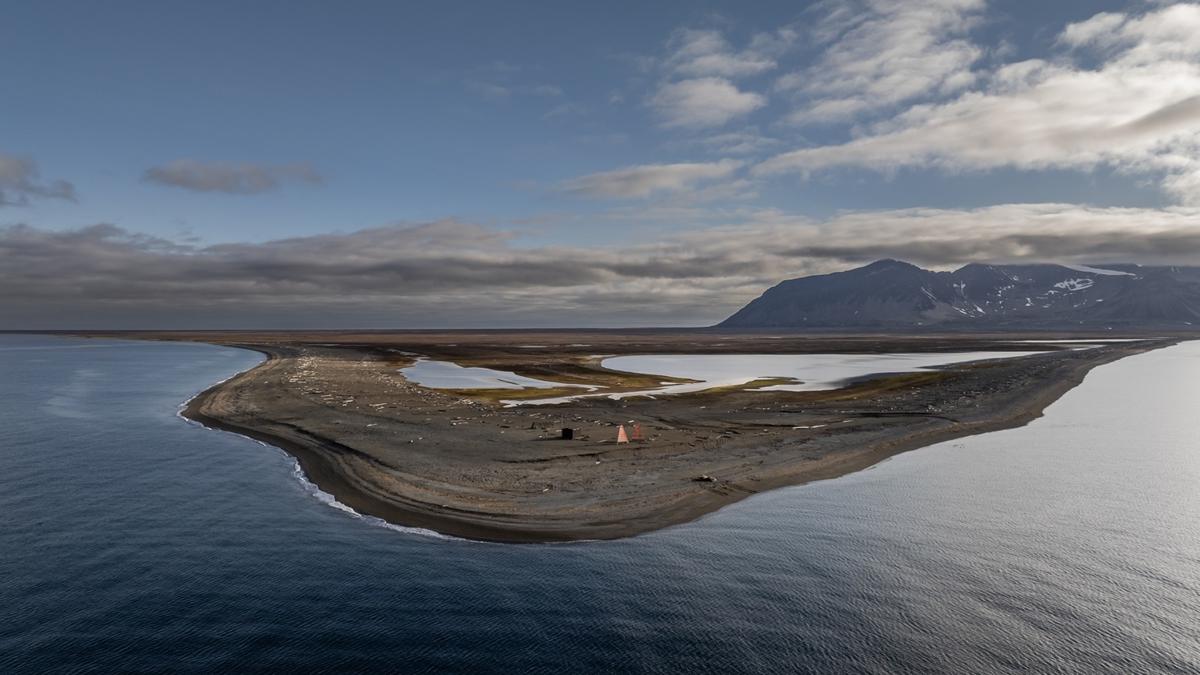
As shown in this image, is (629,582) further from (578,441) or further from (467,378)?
(467,378)

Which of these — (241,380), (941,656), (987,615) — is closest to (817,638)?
(941,656)

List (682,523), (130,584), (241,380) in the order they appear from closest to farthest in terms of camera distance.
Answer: (130,584) < (682,523) < (241,380)

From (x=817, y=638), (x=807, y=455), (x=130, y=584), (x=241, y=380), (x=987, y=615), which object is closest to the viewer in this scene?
(x=817, y=638)

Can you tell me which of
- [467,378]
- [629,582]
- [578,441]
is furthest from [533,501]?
[467,378]

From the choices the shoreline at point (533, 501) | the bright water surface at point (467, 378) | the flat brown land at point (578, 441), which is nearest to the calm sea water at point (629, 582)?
the shoreline at point (533, 501)

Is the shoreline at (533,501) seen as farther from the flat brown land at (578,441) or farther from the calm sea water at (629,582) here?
the calm sea water at (629,582)

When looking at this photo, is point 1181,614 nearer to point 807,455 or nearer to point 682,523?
point 682,523
